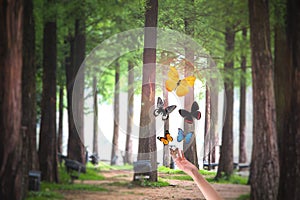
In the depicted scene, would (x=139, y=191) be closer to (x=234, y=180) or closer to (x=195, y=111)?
(x=195, y=111)

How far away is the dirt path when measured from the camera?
2316 mm

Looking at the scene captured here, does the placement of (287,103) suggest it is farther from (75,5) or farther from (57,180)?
(75,5)

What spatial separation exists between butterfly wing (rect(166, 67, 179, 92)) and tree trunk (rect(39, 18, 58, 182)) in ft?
8.53

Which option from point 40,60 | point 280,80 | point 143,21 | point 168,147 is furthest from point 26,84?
point 40,60

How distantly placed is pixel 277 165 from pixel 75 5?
8.65 ft

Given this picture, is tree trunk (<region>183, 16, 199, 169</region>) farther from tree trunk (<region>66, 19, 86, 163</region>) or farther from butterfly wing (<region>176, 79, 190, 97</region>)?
tree trunk (<region>66, 19, 86, 163</region>)

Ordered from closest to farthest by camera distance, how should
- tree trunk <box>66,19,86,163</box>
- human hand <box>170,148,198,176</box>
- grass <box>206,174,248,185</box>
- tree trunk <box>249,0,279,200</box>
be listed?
human hand <box>170,148,198,176</box> < tree trunk <box>249,0,279,200</box> < tree trunk <box>66,19,86,163</box> < grass <box>206,174,248,185</box>

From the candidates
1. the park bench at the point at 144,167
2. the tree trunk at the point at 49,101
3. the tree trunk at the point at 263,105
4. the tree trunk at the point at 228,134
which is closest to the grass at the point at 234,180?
the tree trunk at the point at 228,134

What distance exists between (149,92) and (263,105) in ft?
6.36

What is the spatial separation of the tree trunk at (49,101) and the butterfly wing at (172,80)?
260cm

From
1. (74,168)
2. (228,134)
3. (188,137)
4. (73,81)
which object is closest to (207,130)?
(188,137)

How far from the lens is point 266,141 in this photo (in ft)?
13.5

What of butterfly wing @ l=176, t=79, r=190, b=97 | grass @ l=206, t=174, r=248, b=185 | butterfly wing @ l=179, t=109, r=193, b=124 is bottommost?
grass @ l=206, t=174, r=248, b=185

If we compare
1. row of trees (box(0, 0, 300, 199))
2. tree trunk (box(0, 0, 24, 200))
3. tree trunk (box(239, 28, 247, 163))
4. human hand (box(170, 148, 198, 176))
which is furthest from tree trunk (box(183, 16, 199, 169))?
tree trunk (box(239, 28, 247, 163))
